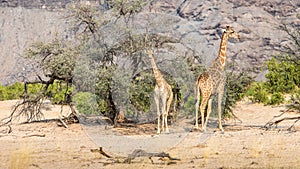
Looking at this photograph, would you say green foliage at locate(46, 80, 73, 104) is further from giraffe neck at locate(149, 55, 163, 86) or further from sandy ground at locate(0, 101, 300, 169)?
giraffe neck at locate(149, 55, 163, 86)

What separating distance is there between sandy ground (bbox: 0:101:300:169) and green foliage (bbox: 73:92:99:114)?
58 centimetres

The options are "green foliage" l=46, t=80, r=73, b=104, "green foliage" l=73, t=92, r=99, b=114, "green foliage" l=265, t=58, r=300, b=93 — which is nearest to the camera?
"green foliage" l=265, t=58, r=300, b=93

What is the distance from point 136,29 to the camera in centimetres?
1714

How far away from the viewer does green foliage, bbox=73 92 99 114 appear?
1816cm

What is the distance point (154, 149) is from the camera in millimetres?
12781

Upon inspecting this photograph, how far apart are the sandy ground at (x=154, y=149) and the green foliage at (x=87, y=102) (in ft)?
1.92

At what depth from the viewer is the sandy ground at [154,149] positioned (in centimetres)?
1108

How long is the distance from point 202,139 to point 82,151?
3.14 metres

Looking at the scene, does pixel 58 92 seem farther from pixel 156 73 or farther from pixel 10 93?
pixel 10 93

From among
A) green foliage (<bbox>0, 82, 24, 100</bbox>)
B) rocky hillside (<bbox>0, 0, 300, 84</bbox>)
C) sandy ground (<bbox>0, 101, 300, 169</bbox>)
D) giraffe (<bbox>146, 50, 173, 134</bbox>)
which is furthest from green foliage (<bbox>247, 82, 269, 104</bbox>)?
rocky hillside (<bbox>0, 0, 300, 84</bbox>)

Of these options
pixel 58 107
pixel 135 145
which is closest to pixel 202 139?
pixel 135 145

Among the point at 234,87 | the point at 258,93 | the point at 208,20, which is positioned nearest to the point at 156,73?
the point at 234,87

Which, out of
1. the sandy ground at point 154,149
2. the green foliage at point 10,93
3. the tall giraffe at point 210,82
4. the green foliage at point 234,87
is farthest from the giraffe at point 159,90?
the green foliage at point 10,93

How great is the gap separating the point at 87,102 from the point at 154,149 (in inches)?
228
